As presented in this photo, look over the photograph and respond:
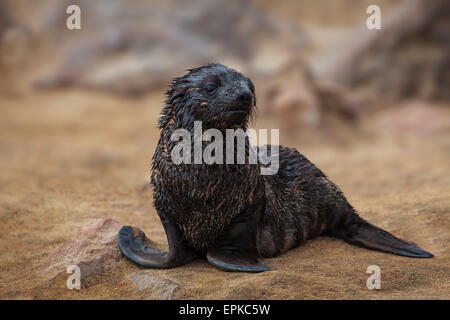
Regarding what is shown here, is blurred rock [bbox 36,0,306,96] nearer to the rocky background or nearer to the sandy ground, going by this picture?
the rocky background

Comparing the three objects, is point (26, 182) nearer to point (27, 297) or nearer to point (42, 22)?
point (27, 297)

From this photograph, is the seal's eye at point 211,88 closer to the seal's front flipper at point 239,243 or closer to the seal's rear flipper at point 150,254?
the seal's front flipper at point 239,243

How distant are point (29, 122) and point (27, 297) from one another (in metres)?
9.39

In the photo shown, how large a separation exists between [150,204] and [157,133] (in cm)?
542

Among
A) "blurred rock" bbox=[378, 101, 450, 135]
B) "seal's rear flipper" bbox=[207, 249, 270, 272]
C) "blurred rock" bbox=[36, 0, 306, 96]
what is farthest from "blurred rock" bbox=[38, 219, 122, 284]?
"blurred rock" bbox=[36, 0, 306, 96]

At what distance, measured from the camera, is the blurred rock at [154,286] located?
11.1 feet

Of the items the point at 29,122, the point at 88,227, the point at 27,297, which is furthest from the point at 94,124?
the point at 27,297

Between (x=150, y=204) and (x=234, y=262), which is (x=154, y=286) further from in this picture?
(x=150, y=204)

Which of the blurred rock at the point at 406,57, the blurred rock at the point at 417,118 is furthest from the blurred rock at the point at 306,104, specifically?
the blurred rock at the point at 406,57

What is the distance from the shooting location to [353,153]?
34.2 ft

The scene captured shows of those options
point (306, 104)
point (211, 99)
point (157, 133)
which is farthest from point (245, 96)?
point (157, 133)

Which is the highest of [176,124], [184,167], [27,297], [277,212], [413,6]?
[413,6]

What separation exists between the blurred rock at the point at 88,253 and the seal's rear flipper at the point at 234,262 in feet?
2.38

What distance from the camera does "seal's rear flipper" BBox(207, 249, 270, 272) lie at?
12.5 feet
